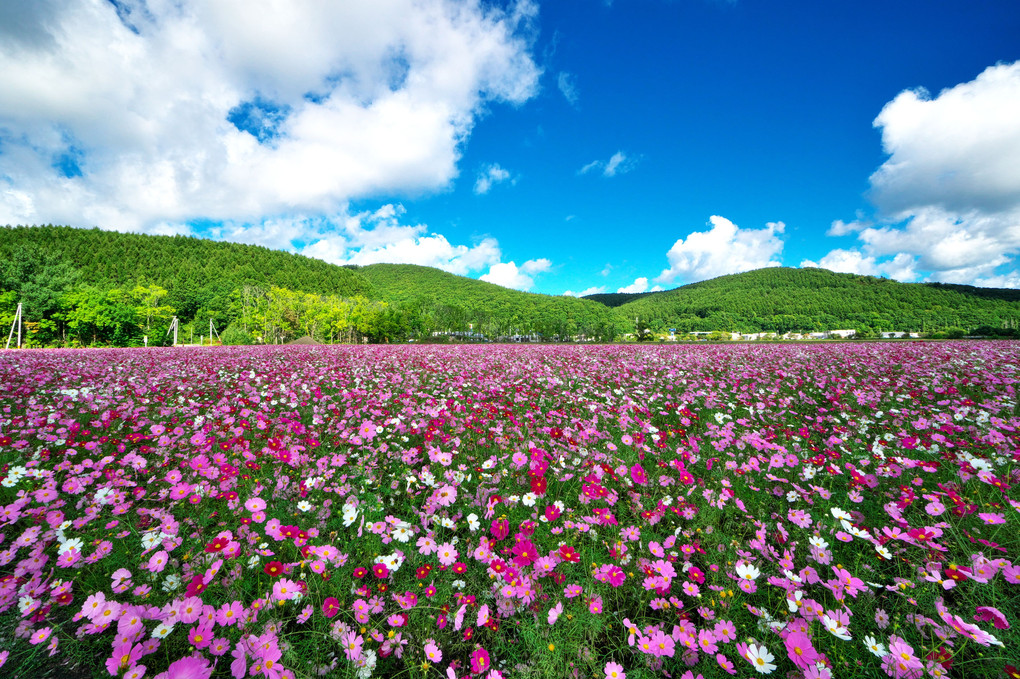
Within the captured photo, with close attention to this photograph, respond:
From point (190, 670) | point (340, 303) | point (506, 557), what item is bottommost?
point (506, 557)

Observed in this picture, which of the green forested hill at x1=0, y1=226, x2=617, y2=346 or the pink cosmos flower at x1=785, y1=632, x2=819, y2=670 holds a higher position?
the green forested hill at x1=0, y1=226, x2=617, y2=346

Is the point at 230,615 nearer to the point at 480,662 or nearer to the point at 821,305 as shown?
the point at 480,662

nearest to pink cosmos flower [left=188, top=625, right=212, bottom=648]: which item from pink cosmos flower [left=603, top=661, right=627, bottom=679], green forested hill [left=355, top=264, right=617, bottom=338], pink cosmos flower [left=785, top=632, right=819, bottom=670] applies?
pink cosmos flower [left=603, top=661, right=627, bottom=679]

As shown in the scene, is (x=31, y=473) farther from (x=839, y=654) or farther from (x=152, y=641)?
(x=839, y=654)

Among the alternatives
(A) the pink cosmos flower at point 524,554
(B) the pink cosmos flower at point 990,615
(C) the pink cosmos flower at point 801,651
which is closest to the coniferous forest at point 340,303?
(A) the pink cosmos flower at point 524,554

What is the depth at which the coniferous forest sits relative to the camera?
47.5 meters

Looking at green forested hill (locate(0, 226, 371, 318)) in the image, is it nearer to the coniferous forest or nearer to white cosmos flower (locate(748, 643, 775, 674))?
the coniferous forest

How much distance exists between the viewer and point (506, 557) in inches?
89.7

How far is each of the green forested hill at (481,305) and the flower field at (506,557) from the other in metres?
76.8

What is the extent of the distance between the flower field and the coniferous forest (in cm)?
6028

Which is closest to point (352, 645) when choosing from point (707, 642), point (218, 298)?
point (707, 642)

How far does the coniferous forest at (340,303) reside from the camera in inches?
1871

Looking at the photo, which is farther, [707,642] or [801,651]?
[707,642]

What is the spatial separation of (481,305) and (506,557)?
114 metres
